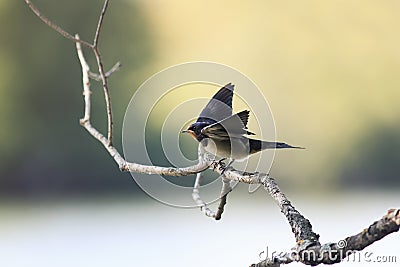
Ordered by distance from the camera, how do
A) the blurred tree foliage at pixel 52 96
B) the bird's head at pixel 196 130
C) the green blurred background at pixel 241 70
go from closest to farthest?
the bird's head at pixel 196 130 < the green blurred background at pixel 241 70 < the blurred tree foliage at pixel 52 96

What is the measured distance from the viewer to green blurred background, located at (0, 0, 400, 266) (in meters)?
4.34

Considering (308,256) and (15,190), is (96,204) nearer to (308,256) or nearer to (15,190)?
(15,190)

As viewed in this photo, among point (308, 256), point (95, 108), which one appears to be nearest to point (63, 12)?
point (95, 108)

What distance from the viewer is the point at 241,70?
4109mm

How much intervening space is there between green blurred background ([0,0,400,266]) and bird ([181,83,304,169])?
2.95 meters

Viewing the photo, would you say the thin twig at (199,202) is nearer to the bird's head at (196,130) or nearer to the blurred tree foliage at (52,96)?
the bird's head at (196,130)

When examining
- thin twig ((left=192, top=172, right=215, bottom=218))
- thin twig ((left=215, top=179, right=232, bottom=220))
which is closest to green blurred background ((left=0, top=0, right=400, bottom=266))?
thin twig ((left=192, top=172, right=215, bottom=218))

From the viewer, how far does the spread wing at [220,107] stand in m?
1.05

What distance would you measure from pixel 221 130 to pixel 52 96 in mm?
3943

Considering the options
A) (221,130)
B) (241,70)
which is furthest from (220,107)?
(241,70)

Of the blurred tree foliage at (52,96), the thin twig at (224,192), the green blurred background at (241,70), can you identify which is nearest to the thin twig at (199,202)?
the thin twig at (224,192)

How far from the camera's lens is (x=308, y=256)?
1.92 ft

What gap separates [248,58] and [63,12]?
1.44 meters

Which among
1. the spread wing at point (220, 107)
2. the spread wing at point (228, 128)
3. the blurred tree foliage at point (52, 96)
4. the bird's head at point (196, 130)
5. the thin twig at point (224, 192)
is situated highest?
the blurred tree foliage at point (52, 96)
